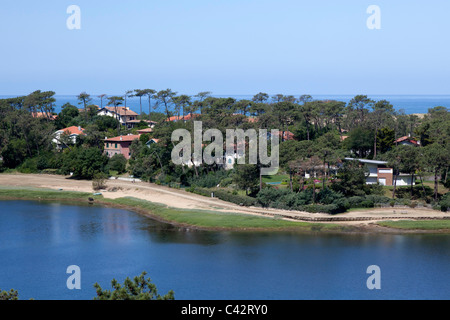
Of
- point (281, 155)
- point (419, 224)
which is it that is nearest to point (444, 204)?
point (419, 224)

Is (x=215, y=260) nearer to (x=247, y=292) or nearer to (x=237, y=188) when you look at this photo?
(x=247, y=292)

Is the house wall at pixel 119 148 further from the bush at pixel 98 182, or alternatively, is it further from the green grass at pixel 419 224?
the green grass at pixel 419 224

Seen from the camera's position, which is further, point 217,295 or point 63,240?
point 63,240

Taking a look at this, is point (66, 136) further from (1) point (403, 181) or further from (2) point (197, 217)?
(1) point (403, 181)

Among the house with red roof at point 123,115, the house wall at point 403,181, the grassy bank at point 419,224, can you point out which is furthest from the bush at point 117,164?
the grassy bank at point 419,224

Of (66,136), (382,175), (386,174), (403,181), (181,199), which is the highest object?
(66,136)

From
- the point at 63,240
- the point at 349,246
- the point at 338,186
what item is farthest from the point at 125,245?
the point at 338,186
